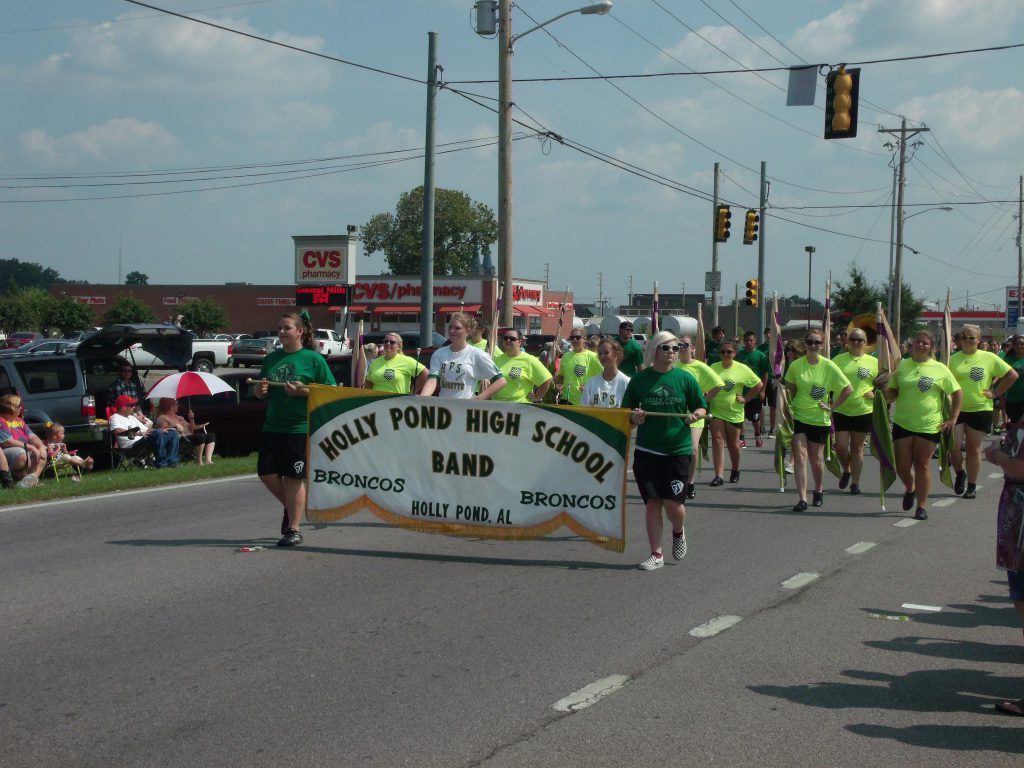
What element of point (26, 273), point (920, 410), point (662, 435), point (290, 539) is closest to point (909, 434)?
point (920, 410)

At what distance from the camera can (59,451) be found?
1482 centimetres

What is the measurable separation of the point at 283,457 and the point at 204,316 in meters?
67.4

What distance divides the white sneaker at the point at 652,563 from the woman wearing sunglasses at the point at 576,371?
17.3ft

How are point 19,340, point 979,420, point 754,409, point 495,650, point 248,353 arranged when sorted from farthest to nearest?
point 19,340
point 248,353
point 754,409
point 979,420
point 495,650

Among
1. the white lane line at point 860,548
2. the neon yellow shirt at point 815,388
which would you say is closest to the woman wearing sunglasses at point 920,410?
the neon yellow shirt at point 815,388

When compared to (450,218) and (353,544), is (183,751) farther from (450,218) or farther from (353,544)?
(450,218)

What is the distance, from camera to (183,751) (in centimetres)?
493

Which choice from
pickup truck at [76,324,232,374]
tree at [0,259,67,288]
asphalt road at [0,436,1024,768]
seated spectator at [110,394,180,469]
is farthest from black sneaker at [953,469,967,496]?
tree at [0,259,67,288]

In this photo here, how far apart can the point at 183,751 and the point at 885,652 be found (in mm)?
3806

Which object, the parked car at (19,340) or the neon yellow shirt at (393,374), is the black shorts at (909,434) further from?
the parked car at (19,340)

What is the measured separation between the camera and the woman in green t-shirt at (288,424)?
9.37 metres

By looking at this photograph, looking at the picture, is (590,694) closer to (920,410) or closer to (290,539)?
(290,539)

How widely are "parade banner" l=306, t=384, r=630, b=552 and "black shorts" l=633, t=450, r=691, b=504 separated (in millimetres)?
186

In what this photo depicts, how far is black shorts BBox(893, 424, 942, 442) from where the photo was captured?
11773 millimetres
